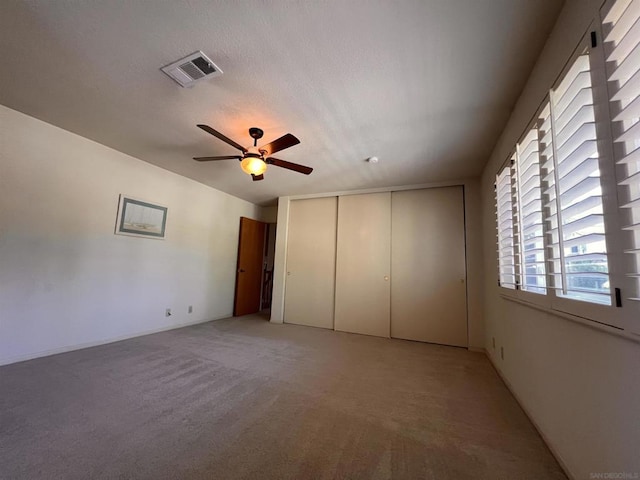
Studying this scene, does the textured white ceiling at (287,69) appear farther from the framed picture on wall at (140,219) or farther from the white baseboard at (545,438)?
the white baseboard at (545,438)

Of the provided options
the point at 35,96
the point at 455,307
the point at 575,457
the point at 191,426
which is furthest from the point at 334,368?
the point at 35,96

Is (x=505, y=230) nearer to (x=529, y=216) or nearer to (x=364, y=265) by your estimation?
(x=529, y=216)

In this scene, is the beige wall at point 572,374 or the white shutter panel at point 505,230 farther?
the white shutter panel at point 505,230

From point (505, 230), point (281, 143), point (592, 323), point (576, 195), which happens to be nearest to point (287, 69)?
point (281, 143)

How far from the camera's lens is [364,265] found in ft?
13.8

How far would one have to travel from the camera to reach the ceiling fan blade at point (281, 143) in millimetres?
2117

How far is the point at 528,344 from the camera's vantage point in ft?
5.96

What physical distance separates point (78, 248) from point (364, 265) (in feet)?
12.7

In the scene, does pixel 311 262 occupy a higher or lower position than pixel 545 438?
higher

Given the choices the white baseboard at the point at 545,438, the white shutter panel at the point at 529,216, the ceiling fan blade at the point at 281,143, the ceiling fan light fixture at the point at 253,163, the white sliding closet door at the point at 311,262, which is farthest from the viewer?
the white sliding closet door at the point at 311,262

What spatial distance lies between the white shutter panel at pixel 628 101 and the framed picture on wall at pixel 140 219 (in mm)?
4451

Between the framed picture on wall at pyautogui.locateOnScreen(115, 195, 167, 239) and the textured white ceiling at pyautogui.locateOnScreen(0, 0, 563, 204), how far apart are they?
0.83 metres

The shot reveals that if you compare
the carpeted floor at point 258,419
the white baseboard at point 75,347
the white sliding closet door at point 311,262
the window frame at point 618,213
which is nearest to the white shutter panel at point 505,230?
the carpeted floor at point 258,419

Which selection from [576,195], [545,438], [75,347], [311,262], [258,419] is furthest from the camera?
[311,262]
